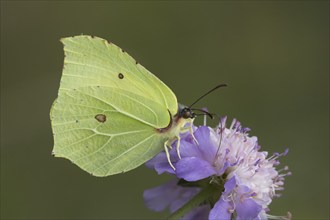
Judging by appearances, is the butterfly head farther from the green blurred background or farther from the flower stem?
the green blurred background

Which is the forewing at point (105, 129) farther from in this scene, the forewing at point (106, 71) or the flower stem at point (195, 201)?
the flower stem at point (195, 201)

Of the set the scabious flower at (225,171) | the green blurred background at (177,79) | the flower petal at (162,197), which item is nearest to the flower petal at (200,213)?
the scabious flower at (225,171)

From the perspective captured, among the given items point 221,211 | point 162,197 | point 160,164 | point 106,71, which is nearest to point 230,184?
point 221,211

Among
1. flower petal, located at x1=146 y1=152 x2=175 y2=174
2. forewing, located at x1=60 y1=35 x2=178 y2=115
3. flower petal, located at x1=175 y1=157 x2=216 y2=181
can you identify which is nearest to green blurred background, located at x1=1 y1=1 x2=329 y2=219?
flower petal, located at x1=146 y1=152 x2=175 y2=174

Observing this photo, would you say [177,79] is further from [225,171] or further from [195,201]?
[195,201]

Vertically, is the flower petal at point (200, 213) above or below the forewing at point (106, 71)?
below

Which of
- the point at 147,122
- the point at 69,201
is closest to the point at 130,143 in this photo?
the point at 147,122
